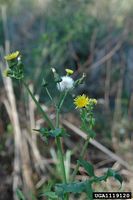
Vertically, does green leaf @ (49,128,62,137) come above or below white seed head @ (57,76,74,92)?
below

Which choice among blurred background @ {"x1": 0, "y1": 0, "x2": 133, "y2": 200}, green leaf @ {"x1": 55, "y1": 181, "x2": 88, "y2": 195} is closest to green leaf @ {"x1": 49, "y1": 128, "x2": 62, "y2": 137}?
green leaf @ {"x1": 55, "y1": 181, "x2": 88, "y2": 195}

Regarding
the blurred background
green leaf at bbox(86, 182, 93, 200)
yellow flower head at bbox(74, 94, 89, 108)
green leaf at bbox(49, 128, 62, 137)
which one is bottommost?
green leaf at bbox(86, 182, 93, 200)

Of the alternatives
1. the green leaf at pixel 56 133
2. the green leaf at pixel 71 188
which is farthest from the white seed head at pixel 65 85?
the green leaf at pixel 71 188

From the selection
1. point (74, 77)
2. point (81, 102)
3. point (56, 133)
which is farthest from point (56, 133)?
point (74, 77)

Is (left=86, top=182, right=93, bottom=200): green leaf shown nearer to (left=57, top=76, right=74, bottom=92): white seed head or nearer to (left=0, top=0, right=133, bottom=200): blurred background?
(left=57, top=76, right=74, bottom=92): white seed head

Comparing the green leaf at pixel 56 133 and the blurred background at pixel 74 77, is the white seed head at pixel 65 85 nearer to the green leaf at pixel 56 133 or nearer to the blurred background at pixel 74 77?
the green leaf at pixel 56 133

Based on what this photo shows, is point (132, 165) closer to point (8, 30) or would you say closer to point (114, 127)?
point (114, 127)

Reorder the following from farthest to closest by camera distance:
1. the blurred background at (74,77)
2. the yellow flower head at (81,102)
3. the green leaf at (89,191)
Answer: the blurred background at (74,77), the yellow flower head at (81,102), the green leaf at (89,191)

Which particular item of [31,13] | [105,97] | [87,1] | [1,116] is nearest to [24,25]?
[31,13]
